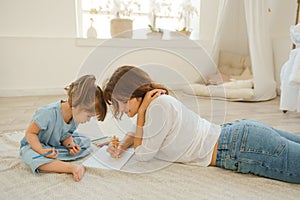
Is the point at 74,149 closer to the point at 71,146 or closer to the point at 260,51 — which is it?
the point at 71,146

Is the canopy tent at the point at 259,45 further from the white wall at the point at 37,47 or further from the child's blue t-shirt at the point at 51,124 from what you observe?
the child's blue t-shirt at the point at 51,124

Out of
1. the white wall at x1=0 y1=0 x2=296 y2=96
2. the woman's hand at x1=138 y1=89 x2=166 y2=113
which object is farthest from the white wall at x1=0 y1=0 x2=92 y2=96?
the woman's hand at x1=138 y1=89 x2=166 y2=113

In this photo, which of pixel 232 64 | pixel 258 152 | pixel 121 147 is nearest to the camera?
pixel 258 152

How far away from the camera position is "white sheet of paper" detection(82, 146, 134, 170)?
3.18 ft

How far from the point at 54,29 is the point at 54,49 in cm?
18

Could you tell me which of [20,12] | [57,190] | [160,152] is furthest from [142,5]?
[57,190]

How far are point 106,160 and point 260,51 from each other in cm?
195

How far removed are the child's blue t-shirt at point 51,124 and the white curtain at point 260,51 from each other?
1.81 m

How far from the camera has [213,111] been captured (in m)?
1.84

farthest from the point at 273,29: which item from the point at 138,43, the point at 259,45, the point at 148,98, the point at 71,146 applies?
the point at 71,146

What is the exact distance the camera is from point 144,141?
2.94 ft

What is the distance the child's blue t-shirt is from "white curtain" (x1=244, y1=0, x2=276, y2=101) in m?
1.81

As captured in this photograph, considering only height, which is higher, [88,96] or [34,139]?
[88,96]

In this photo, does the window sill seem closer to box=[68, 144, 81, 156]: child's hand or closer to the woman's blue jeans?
box=[68, 144, 81, 156]: child's hand
